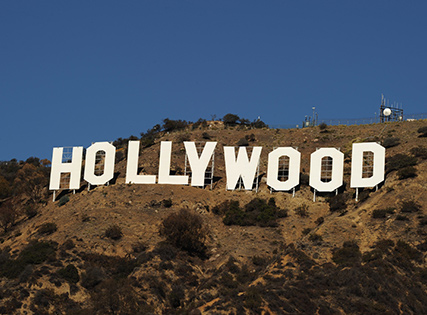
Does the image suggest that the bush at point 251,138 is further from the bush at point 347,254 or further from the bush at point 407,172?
the bush at point 347,254

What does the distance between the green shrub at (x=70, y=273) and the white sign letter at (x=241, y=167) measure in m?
21.4

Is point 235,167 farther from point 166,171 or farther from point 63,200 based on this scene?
point 63,200

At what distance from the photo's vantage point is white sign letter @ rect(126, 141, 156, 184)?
81.6m

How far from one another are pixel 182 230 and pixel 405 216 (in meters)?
19.8

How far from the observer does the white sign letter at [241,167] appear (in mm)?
80875

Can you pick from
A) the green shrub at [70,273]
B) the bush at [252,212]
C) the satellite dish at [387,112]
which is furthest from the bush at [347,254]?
the satellite dish at [387,112]

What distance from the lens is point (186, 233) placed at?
2744 inches

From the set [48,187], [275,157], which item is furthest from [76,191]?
[275,157]

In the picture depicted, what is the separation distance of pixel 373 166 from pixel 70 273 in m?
31.4

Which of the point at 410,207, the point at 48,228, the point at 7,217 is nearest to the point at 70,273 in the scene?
the point at 48,228

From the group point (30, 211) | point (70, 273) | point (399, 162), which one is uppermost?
point (399, 162)

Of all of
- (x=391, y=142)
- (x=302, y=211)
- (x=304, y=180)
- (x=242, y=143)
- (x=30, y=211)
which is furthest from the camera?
(x=242, y=143)

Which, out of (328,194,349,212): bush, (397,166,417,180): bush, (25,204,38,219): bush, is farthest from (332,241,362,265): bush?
(25,204,38,219): bush

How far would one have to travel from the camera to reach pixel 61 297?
204 feet
